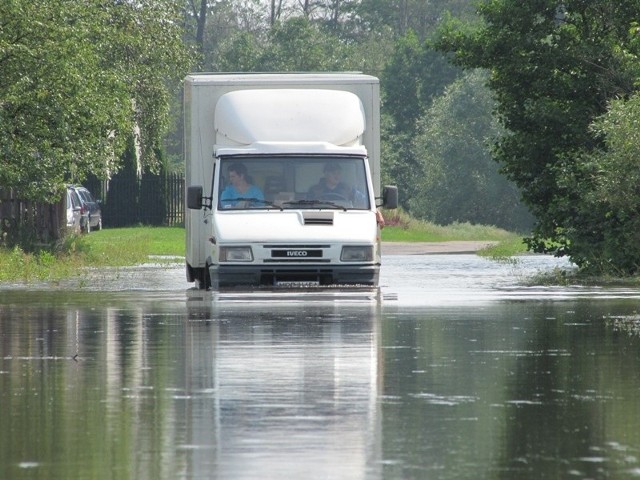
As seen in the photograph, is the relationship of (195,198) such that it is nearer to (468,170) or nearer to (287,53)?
(468,170)

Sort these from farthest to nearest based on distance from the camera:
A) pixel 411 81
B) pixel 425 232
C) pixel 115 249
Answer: pixel 411 81, pixel 425 232, pixel 115 249

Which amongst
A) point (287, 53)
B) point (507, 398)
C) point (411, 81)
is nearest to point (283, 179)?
point (507, 398)

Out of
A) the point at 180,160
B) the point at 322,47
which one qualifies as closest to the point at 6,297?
the point at 322,47

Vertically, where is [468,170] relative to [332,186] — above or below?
above

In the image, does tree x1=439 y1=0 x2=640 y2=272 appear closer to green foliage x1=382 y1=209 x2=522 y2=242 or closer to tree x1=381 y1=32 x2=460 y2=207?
green foliage x1=382 y1=209 x2=522 y2=242

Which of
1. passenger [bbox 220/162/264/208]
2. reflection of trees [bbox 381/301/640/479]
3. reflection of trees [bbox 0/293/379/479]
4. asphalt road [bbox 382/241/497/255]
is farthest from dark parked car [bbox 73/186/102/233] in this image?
reflection of trees [bbox 381/301/640/479]

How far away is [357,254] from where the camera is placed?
2322 cm

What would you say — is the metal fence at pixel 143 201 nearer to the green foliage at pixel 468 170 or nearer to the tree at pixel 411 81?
the green foliage at pixel 468 170

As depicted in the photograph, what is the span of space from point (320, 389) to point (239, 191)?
1186 centimetres

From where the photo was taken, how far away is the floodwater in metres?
9.41

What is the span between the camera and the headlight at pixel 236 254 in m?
23.1

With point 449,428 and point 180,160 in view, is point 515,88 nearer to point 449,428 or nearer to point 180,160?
point 449,428

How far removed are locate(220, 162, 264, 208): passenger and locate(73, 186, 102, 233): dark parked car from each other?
33421 millimetres

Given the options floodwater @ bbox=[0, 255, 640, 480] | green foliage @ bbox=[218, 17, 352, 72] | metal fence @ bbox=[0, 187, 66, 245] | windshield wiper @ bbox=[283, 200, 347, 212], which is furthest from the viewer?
green foliage @ bbox=[218, 17, 352, 72]
